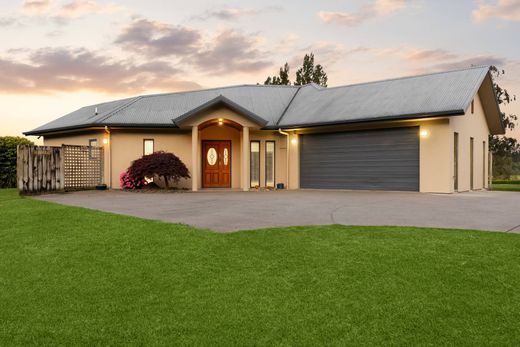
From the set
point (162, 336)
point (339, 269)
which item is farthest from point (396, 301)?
point (162, 336)

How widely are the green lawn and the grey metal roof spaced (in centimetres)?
1063

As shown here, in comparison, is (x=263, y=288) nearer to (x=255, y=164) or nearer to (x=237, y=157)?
(x=255, y=164)

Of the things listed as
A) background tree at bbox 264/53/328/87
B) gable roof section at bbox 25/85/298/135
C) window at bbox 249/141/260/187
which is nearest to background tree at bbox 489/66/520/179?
background tree at bbox 264/53/328/87

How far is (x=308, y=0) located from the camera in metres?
16.4

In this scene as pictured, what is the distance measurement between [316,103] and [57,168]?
12647 millimetres

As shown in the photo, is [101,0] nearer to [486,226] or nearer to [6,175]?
[6,175]

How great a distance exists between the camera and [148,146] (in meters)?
20.0

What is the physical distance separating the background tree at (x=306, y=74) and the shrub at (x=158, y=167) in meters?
28.2

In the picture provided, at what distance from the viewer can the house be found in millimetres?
16016

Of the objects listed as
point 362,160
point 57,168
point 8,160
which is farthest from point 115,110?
point 362,160

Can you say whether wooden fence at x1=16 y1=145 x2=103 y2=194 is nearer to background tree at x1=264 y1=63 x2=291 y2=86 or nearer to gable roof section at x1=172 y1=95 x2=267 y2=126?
gable roof section at x1=172 y1=95 x2=267 y2=126

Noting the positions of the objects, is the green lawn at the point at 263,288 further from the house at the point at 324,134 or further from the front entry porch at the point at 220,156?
the front entry porch at the point at 220,156

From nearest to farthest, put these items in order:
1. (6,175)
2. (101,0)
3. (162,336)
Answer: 1. (162,336)
2. (101,0)
3. (6,175)

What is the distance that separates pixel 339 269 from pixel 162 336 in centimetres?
244
